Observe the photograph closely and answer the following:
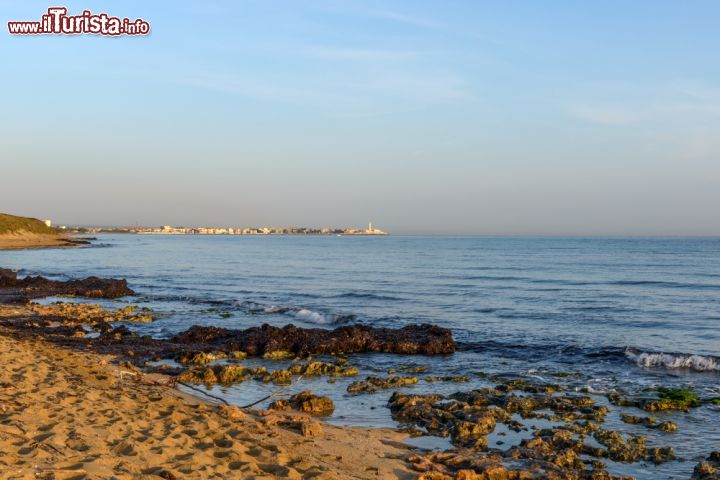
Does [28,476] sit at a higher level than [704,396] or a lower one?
higher

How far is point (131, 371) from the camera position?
43.7 ft

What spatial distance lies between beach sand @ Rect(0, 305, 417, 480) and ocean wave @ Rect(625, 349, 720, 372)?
9.86 metres

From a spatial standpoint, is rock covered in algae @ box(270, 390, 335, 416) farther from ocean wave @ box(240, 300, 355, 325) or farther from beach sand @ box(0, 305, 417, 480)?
ocean wave @ box(240, 300, 355, 325)

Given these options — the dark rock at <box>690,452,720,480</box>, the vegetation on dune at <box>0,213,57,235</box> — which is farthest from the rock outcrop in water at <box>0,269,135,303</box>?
the vegetation on dune at <box>0,213,57,235</box>

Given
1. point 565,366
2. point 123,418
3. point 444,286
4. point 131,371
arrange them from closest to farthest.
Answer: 1. point 123,418
2. point 131,371
3. point 565,366
4. point 444,286

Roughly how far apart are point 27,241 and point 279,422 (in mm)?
108643

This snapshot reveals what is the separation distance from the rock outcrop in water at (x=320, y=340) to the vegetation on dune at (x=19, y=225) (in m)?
99.0

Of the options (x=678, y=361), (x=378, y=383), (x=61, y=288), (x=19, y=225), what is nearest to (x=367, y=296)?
(x=61, y=288)

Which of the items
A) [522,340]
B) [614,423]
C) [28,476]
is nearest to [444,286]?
[522,340]

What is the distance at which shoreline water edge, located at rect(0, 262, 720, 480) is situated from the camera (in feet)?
23.0

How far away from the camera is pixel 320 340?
57.1ft

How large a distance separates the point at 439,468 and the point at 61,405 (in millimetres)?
5903

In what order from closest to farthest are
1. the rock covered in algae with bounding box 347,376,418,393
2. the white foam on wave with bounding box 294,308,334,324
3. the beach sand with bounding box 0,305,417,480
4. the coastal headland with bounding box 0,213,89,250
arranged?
1. the beach sand with bounding box 0,305,417,480
2. the rock covered in algae with bounding box 347,376,418,393
3. the white foam on wave with bounding box 294,308,334,324
4. the coastal headland with bounding box 0,213,89,250

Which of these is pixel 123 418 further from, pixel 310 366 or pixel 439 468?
pixel 310 366
